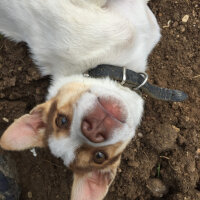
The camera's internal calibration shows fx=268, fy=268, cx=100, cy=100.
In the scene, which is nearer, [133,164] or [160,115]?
[133,164]

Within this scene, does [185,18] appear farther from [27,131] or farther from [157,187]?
[27,131]

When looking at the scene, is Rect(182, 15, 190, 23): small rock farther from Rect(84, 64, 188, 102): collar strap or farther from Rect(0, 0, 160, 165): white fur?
Rect(84, 64, 188, 102): collar strap

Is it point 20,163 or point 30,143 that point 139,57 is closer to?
point 30,143

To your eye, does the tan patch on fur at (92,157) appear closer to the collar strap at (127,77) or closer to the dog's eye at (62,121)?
the dog's eye at (62,121)

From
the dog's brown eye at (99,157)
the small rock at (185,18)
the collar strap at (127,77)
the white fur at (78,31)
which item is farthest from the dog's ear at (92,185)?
the small rock at (185,18)

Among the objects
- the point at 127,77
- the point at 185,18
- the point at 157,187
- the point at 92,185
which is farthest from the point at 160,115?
the point at 92,185

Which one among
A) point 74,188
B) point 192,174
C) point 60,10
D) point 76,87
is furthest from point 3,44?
point 192,174
